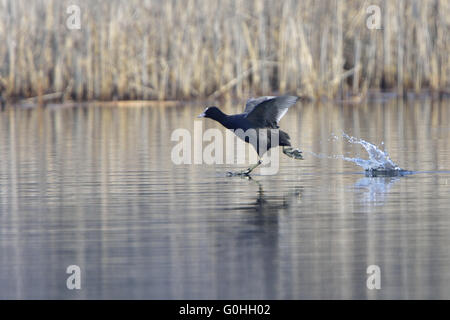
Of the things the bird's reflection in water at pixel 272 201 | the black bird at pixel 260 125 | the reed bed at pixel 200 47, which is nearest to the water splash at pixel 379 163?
the black bird at pixel 260 125

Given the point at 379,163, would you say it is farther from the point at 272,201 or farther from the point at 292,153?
the point at 272,201

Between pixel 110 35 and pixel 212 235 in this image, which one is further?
pixel 110 35

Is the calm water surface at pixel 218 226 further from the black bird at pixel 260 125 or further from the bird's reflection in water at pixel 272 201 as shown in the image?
the black bird at pixel 260 125

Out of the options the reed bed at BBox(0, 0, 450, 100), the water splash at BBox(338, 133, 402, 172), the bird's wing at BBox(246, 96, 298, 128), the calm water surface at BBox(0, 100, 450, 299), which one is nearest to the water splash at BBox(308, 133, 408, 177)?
the water splash at BBox(338, 133, 402, 172)

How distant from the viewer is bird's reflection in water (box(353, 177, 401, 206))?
822 cm

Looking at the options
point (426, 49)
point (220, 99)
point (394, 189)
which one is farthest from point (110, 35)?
point (394, 189)

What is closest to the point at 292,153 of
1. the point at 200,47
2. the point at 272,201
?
the point at 272,201

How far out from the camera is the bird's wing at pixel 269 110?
9.72m

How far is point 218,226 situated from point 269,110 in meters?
3.05

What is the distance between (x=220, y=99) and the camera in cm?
2339

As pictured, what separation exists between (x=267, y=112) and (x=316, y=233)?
3357mm

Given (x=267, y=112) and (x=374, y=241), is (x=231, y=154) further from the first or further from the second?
(x=374, y=241)
